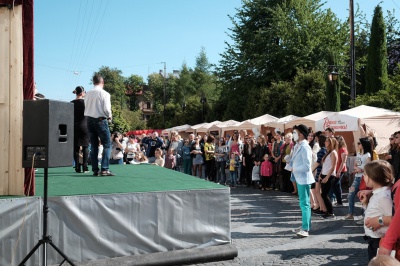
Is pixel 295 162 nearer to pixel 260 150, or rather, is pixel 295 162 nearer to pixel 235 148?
pixel 260 150

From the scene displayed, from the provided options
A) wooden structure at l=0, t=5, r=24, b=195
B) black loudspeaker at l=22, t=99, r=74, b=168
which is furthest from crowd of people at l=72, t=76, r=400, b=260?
black loudspeaker at l=22, t=99, r=74, b=168

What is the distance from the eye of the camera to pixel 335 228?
905cm

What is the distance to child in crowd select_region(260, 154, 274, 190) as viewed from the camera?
16.0 metres

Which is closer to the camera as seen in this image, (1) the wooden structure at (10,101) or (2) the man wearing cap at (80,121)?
(1) the wooden structure at (10,101)

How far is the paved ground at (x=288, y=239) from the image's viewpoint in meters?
6.76

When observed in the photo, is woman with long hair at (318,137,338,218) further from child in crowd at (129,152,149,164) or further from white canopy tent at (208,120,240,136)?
white canopy tent at (208,120,240,136)

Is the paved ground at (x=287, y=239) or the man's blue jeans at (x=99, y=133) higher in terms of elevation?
the man's blue jeans at (x=99, y=133)

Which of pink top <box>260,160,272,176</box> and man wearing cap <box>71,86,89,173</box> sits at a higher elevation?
man wearing cap <box>71,86,89,173</box>

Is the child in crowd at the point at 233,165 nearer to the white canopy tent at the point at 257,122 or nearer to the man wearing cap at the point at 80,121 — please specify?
the white canopy tent at the point at 257,122

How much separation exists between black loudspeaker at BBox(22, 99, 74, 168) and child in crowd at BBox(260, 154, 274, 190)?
37.6 ft

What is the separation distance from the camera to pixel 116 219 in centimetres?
609

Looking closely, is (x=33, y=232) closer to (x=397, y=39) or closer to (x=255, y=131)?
(x=255, y=131)

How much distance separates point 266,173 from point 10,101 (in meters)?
11.4

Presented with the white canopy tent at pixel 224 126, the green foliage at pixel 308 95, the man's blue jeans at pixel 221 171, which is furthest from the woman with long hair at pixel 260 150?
the green foliage at pixel 308 95
